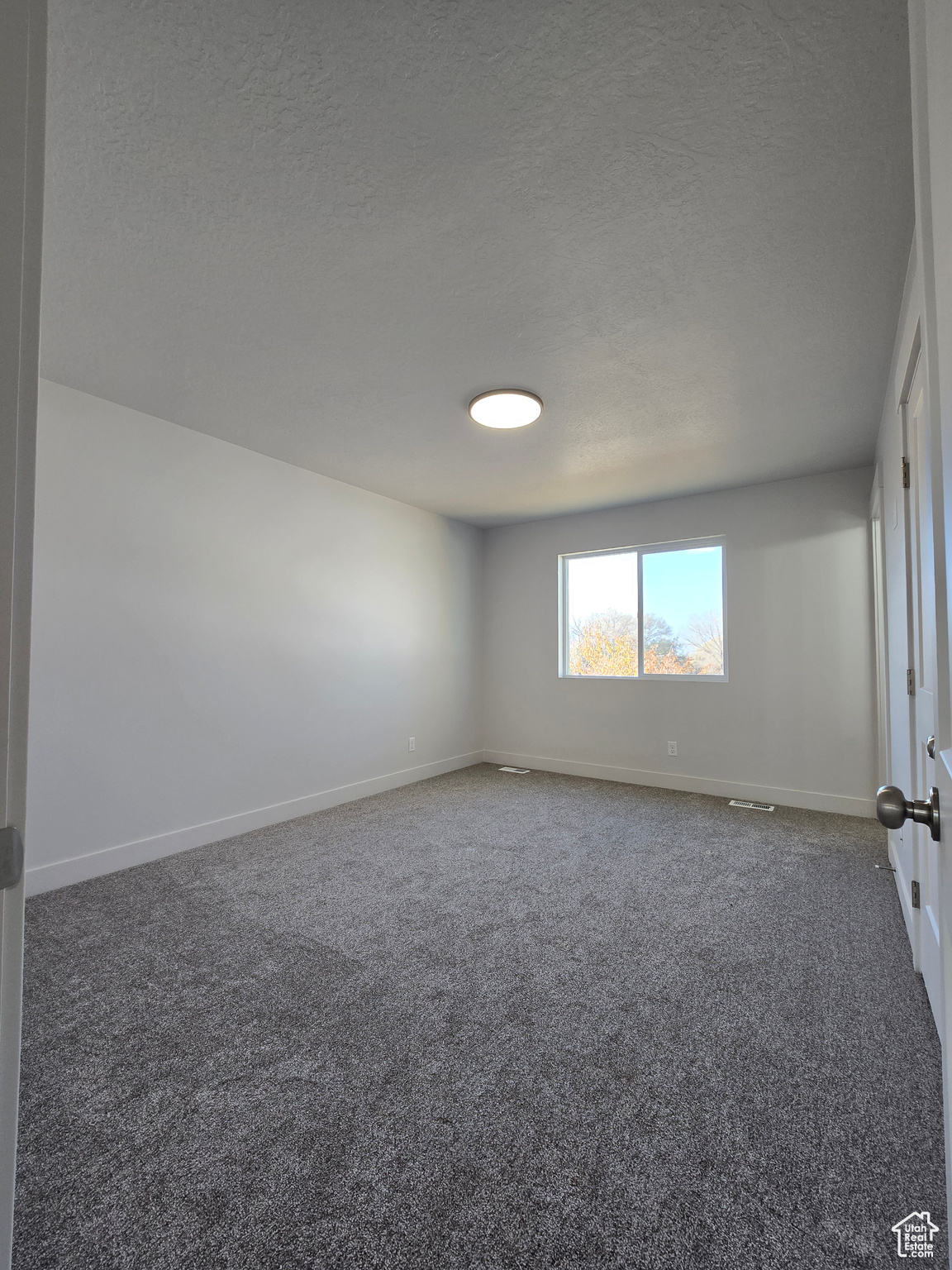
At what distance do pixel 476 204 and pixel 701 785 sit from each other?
4322mm

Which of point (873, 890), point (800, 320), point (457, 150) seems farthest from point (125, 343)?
point (873, 890)

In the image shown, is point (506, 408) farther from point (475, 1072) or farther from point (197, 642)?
point (475, 1072)

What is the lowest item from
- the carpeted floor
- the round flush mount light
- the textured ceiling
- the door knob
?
the carpeted floor

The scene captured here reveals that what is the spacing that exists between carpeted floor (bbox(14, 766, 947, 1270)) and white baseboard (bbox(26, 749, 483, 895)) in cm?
12

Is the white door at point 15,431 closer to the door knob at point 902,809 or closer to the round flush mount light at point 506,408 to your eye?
the door knob at point 902,809

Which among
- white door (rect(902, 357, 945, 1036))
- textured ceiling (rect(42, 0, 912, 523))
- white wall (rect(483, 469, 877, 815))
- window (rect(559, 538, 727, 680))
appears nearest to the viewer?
textured ceiling (rect(42, 0, 912, 523))

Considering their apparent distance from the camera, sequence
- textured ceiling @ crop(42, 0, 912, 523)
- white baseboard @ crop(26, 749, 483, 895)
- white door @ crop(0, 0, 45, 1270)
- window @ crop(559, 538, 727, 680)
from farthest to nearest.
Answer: window @ crop(559, 538, 727, 680) → white baseboard @ crop(26, 749, 483, 895) → textured ceiling @ crop(42, 0, 912, 523) → white door @ crop(0, 0, 45, 1270)

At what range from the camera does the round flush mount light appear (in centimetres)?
297

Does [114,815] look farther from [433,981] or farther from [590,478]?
[590,478]

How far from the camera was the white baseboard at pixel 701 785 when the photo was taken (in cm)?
414

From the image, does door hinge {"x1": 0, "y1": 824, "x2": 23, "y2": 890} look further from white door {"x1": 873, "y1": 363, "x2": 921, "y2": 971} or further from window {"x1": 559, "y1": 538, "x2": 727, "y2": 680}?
window {"x1": 559, "y1": 538, "x2": 727, "y2": 680}

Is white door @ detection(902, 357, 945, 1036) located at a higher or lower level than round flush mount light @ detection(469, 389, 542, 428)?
lower

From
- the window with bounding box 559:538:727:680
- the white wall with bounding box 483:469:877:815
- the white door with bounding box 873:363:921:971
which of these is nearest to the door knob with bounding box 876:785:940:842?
the white door with bounding box 873:363:921:971

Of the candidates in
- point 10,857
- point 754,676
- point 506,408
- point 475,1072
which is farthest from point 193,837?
point 754,676
